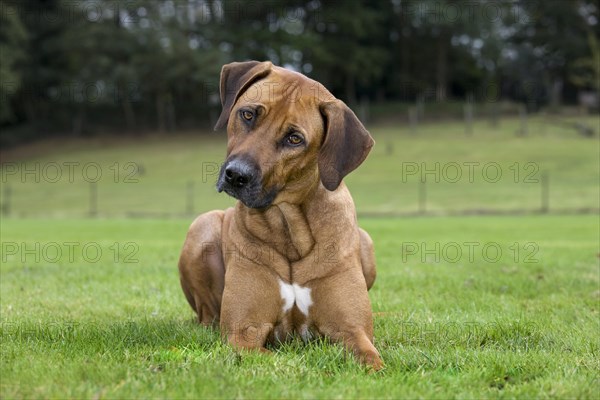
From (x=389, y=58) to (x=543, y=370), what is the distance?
59745 millimetres

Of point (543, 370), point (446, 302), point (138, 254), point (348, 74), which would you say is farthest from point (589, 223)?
point (348, 74)

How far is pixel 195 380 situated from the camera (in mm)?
3369

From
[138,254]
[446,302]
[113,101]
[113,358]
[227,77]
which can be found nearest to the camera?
[113,358]

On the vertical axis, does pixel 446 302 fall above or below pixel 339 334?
below

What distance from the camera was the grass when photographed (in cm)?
2978

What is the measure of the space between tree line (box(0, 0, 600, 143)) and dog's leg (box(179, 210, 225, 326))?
46.3 m

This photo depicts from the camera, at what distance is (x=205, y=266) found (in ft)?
16.9

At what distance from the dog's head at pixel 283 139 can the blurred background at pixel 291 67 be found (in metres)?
33.2

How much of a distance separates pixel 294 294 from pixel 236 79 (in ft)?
4.75

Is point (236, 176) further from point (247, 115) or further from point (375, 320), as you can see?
point (375, 320)

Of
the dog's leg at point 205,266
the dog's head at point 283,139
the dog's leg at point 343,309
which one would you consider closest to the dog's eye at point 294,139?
the dog's head at point 283,139

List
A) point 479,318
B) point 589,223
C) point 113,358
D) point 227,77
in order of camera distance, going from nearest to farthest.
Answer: point 113,358 < point 227,77 < point 479,318 < point 589,223

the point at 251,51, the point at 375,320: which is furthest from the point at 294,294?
the point at 251,51

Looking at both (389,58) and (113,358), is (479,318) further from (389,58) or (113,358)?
(389,58)
